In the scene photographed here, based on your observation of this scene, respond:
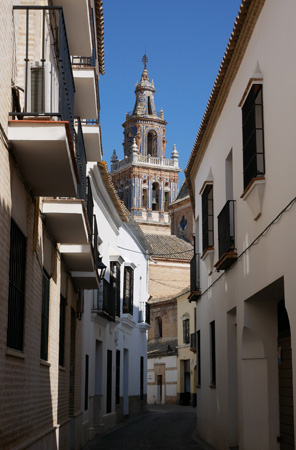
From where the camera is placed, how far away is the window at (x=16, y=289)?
310 inches

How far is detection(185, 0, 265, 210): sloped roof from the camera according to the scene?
10.7m

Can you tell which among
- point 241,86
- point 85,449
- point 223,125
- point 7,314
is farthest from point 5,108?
point 85,449

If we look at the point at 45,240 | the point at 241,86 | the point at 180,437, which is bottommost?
the point at 180,437

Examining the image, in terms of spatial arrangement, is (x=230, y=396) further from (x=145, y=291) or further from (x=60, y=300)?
(x=145, y=291)

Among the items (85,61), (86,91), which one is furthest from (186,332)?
(86,91)

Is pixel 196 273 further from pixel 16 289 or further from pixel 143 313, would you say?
pixel 143 313

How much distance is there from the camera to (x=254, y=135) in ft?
34.4

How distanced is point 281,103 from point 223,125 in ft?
16.8

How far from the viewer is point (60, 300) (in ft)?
42.8

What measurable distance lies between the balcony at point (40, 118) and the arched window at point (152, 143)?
82.3 metres

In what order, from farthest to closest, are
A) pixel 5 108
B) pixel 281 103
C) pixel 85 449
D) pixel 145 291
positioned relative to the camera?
pixel 145 291, pixel 85 449, pixel 281 103, pixel 5 108

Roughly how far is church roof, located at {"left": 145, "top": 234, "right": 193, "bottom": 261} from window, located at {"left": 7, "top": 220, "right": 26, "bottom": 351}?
52974mm

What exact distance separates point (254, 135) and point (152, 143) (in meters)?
82.3

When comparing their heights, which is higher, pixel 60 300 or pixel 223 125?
pixel 223 125
